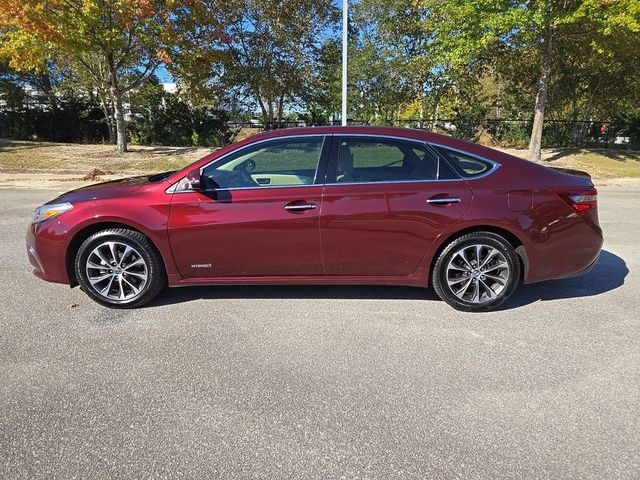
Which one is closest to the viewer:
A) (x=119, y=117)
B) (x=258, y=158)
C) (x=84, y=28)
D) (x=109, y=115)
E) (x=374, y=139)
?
(x=374, y=139)

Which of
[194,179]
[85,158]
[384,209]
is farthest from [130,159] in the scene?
[384,209]

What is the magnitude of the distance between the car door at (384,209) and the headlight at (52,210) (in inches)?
89.8

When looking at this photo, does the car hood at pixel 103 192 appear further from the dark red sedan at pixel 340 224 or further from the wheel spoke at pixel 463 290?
the wheel spoke at pixel 463 290

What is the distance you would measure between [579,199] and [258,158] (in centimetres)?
295

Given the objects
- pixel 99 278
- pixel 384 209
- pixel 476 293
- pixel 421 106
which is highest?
pixel 421 106

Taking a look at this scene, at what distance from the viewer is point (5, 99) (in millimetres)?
23297

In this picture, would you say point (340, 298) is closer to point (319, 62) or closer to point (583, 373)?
point (583, 373)

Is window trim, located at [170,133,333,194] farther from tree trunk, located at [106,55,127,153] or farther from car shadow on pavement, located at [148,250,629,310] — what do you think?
tree trunk, located at [106,55,127,153]

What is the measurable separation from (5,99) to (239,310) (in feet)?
84.5

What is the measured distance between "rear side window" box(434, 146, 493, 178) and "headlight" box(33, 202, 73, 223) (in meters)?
3.33

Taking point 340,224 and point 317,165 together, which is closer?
point 340,224

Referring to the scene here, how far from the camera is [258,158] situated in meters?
4.40

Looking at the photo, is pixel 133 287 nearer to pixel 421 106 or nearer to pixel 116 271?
pixel 116 271

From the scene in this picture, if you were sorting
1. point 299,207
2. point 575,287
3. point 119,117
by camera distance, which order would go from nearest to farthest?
point 299,207
point 575,287
point 119,117
